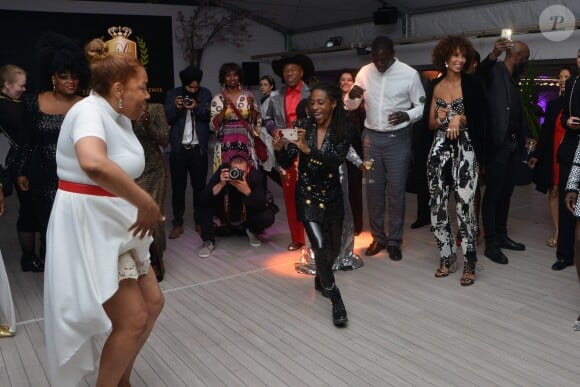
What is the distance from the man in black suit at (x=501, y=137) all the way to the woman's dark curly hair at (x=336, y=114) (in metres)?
1.13

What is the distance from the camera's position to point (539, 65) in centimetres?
749

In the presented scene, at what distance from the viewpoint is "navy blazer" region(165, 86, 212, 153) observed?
5043mm

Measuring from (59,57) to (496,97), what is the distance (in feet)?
9.66

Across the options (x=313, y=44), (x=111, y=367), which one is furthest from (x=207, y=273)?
(x=313, y=44)

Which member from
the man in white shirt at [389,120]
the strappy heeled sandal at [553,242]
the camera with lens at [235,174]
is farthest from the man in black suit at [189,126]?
the strappy heeled sandal at [553,242]

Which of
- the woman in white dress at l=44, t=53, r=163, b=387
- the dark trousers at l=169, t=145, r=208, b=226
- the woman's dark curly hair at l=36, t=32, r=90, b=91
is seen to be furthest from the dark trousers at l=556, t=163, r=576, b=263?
the woman's dark curly hair at l=36, t=32, r=90, b=91

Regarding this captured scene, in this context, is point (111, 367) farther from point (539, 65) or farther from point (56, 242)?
point (539, 65)

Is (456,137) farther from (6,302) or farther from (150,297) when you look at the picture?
(6,302)

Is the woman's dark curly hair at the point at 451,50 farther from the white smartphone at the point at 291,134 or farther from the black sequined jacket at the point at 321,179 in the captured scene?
the white smartphone at the point at 291,134

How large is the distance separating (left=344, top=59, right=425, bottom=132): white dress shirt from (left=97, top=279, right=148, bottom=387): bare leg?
263 centimetres

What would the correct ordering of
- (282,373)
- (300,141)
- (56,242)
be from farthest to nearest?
(300,141)
(282,373)
(56,242)

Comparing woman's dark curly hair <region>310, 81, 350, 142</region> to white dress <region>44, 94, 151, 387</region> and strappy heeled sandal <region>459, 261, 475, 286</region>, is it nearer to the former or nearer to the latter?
strappy heeled sandal <region>459, 261, 475, 286</region>

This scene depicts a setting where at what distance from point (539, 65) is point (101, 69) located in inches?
271

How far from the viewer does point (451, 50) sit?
3.70m
